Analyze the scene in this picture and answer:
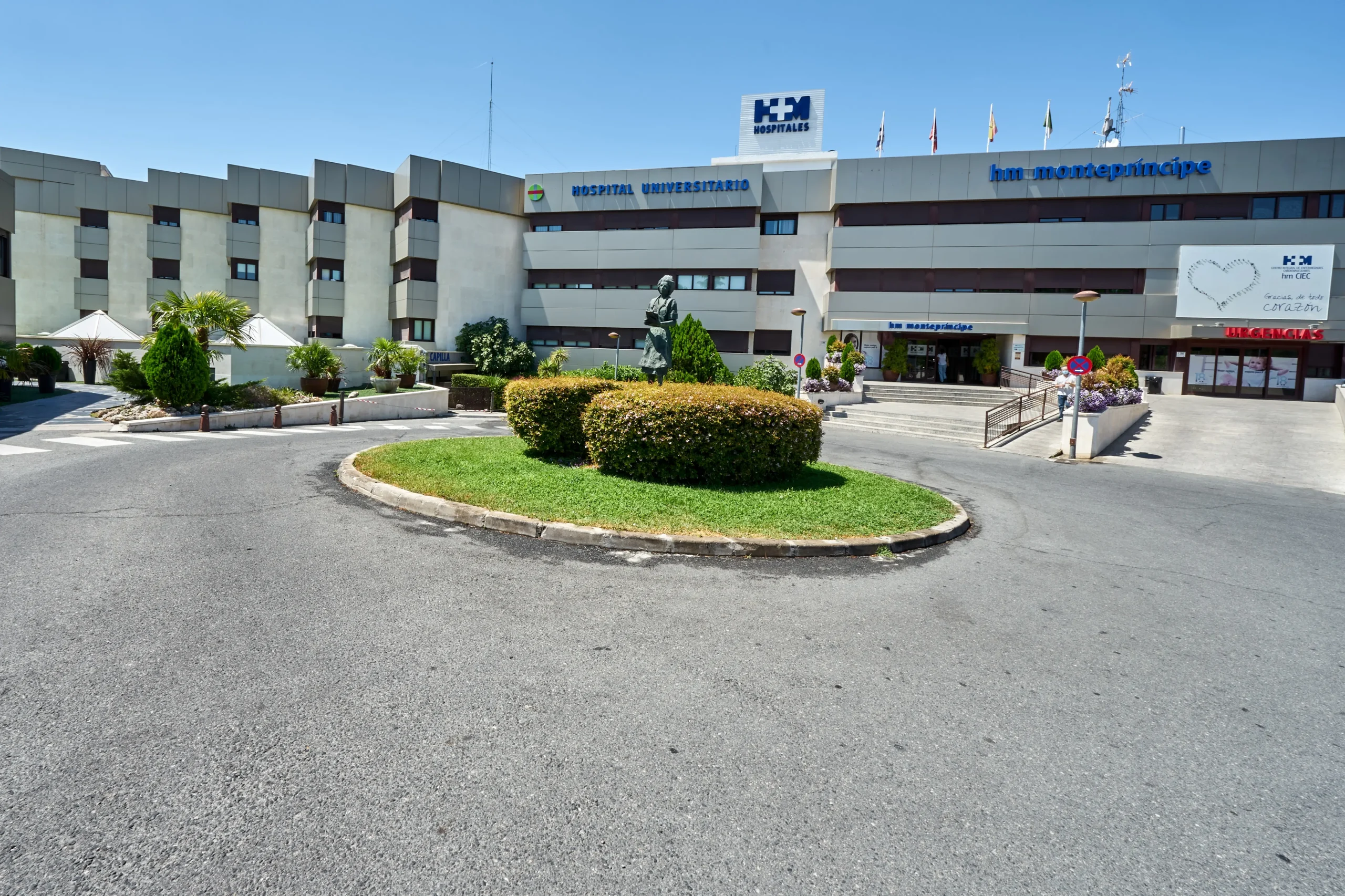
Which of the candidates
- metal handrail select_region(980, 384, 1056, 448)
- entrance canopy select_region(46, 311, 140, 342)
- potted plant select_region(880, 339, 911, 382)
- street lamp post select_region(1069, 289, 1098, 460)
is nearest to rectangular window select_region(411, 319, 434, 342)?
entrance canopy select_region(46, 311, 140, 342)

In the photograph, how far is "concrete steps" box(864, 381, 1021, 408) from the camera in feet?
103

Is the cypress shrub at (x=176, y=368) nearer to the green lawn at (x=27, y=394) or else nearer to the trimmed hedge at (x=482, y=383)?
the green lawn at (x=27, y=394)

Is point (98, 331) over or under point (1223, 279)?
under

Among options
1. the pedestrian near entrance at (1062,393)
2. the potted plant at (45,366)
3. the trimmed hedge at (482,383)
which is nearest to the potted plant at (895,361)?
the pedestrian near entrance at (1062,393)

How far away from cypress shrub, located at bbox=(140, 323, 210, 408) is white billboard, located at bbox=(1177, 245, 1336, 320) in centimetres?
3912

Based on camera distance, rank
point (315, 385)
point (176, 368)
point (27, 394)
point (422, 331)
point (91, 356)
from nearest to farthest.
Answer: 1. point (176, 368)
2. point (27, 394)
3. point (315, 385)
4. point (91, 356)
5. point (422, 331)

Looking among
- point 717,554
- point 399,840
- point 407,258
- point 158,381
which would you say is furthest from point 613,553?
point 407,258

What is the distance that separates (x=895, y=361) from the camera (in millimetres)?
37469

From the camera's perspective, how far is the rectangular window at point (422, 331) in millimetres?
37969

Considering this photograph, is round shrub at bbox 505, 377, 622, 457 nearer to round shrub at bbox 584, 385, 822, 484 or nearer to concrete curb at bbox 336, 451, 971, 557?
round shrub at bbox 584, 385, 822, 484

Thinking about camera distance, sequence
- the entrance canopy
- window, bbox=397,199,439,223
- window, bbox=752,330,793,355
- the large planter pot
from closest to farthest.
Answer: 1. the large planter pot
2. the entrance canopy
3. window, bbox=397,199,439,223
4. window, bbox=752,330,793,355

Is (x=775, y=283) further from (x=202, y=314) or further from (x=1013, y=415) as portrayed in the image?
(x=202, y=314)

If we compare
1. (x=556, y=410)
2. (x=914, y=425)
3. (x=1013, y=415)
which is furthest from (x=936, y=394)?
(x=556, y=410)

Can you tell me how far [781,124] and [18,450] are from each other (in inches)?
1598
